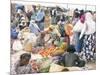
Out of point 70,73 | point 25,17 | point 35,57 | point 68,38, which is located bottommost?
point 70,73

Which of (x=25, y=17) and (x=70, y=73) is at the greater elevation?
(x=25, y=17)

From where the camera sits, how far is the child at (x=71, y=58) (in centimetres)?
188

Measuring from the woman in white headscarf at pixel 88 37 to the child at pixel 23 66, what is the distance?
1.69 feet

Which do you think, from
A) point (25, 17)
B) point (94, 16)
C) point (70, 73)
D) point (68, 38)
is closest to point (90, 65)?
point (70, 73)

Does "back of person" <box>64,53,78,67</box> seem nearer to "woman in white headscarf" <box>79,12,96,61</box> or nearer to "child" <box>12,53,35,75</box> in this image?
"woman in white headscarf" <box>79,12,96,61</box>

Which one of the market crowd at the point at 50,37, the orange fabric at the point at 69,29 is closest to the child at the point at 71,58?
the market crowd at the point at 50,37

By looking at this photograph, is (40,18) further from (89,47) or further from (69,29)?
(89,47)

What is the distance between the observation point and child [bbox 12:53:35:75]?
173 cm

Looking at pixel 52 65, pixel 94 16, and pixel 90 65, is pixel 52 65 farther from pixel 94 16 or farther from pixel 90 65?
pixel 94 16

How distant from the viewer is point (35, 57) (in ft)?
5.86

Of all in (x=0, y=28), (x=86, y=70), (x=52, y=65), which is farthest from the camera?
(x=86, y=70)

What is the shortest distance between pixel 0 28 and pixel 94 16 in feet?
2.89

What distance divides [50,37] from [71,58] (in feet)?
0.91

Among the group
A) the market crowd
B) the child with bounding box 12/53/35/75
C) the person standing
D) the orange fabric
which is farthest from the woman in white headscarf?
the child with bounding box 12/53/35/75
